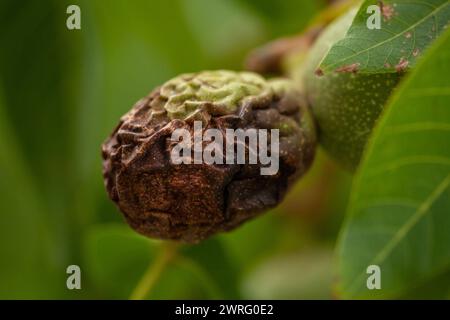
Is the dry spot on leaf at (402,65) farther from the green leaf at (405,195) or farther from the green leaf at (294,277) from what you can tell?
the green leaf at (294,277)

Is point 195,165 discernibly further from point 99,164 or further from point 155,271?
point 99,164

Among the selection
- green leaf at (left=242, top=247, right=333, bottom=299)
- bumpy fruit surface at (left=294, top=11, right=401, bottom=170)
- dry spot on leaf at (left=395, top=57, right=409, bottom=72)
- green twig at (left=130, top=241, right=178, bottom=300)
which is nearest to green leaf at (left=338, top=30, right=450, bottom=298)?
dry spot on leaf at (left=395, top=57, right=409, bottom=72)

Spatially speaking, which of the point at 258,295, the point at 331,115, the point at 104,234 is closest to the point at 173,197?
the point at 331,115

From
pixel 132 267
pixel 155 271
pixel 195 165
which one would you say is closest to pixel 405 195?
pixel 195 165

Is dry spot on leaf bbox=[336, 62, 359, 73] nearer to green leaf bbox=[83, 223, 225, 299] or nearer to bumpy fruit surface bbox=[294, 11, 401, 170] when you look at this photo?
bumpy fruit surface bbox=[294, 11, 401, 170]
